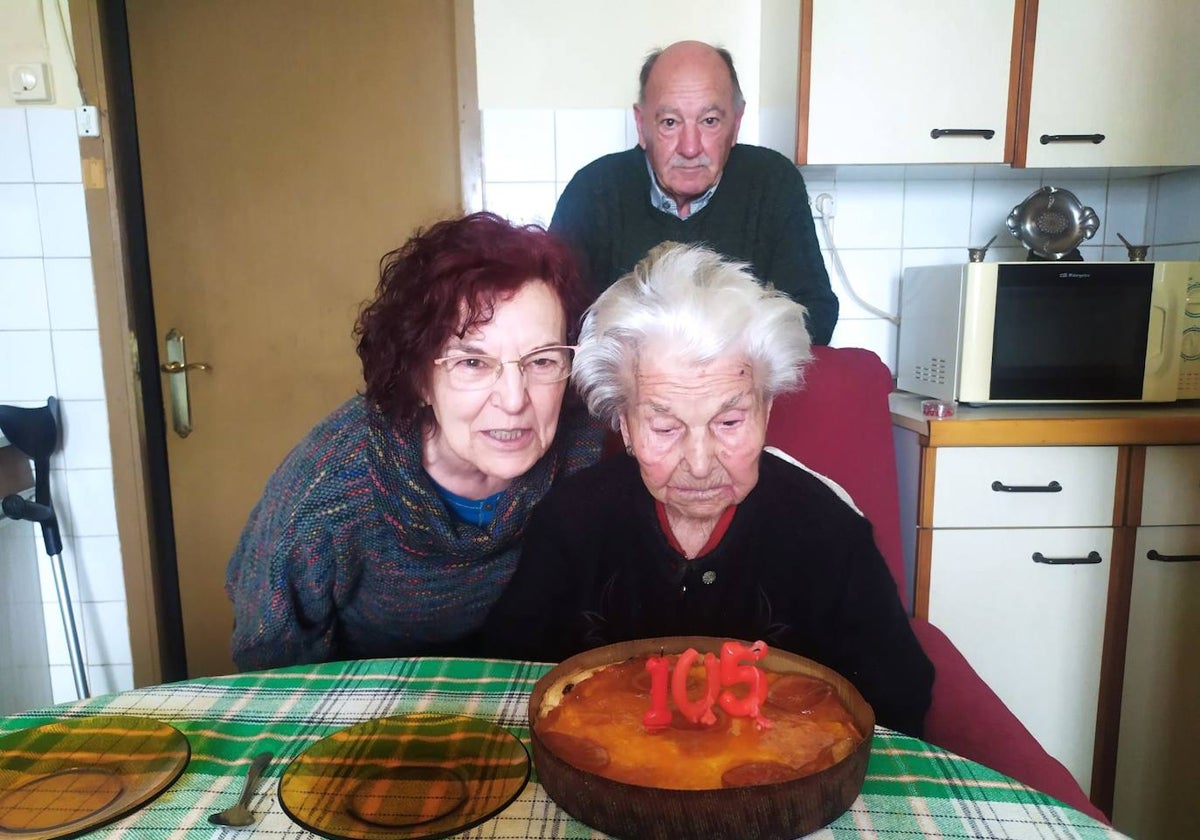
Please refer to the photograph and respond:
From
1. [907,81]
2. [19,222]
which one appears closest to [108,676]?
[19,222]

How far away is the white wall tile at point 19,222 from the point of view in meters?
2.09

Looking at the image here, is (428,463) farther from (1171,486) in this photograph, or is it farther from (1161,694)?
(1161,694)

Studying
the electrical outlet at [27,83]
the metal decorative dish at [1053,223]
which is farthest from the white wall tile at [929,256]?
the electrical outlet at [27,83]

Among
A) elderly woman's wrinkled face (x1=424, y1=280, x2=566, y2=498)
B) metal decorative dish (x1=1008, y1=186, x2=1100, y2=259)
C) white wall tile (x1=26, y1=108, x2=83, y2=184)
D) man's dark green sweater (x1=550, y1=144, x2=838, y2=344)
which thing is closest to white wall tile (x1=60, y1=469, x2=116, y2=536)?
white wall tile (x1=26, y1=108, x2=83, y2=184)

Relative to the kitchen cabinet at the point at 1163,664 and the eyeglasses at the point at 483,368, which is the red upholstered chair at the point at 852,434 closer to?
the eyeglasses at the point at 483,368

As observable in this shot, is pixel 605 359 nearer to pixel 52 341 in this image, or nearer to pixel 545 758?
pixel 545 758

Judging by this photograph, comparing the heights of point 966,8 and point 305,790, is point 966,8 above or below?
above

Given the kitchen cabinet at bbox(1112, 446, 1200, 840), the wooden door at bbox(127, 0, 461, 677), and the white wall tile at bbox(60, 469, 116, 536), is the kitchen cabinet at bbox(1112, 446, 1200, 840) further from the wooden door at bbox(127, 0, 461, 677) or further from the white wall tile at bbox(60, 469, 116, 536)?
the white wall tile at bbox(60, 469, 116, 536)

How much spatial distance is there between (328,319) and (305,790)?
71.2 inches

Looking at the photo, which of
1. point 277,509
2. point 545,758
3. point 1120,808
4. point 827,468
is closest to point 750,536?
point 827,468

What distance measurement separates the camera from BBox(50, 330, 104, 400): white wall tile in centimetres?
215

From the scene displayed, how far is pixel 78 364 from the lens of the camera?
85.2 inches

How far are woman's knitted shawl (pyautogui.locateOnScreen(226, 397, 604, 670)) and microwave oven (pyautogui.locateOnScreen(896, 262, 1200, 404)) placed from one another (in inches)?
44.1

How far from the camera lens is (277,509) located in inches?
46.7
